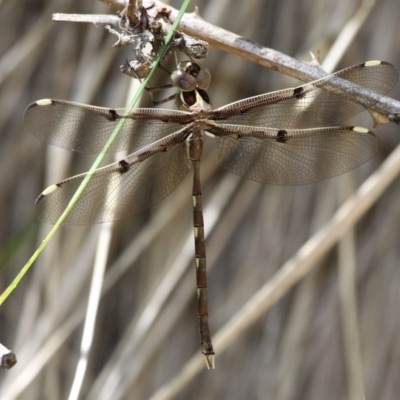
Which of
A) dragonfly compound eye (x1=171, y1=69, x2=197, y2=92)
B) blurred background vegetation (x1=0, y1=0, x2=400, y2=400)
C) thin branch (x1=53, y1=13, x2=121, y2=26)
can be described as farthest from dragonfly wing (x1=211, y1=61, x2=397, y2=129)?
blurred background vegetation (x1=0, y1=0, x2=400, y2=400)

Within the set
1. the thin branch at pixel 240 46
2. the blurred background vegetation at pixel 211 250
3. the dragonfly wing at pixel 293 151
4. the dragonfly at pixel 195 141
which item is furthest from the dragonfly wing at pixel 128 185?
the blurred background vegetation at pixel 211 250

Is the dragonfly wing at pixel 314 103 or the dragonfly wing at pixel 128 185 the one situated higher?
the dragonfly wing at pixel 314 103

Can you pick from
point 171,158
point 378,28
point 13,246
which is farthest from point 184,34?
point 378,28

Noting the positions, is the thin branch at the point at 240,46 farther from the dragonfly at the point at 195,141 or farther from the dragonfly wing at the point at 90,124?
the dragonfly wing at the point at 90,124

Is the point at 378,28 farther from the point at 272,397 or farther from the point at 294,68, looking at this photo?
the point at 272,397

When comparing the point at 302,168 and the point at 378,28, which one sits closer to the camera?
the point at 302,168

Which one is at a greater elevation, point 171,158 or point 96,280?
point 171,158
